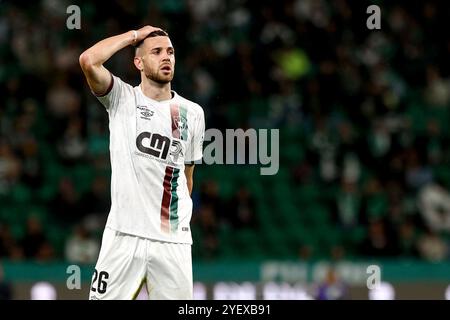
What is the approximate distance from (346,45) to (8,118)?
564 cm

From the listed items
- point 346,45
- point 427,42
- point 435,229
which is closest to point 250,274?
point 435,229

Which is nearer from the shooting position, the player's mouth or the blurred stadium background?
the player's mouth

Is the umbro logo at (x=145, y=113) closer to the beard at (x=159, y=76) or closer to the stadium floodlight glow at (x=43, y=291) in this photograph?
the beard at (x=159, y=76)

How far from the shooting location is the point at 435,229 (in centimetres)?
1603

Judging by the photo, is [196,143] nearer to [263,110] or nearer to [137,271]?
[137,271]

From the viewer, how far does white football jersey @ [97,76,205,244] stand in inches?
304

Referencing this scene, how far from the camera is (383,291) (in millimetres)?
14422

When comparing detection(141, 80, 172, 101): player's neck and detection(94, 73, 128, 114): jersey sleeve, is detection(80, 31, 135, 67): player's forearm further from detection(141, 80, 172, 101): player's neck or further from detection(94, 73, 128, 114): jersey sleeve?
detection(141, 80, 172, 101): player's neck

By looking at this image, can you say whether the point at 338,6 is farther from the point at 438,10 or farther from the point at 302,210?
the point at 302,210

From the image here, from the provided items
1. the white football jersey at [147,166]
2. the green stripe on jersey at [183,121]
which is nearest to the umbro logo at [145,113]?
the white football jersey at [147,166]

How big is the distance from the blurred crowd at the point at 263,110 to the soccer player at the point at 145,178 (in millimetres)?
6415

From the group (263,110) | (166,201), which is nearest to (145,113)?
(166,201)

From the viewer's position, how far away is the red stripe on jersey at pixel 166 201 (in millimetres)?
7746

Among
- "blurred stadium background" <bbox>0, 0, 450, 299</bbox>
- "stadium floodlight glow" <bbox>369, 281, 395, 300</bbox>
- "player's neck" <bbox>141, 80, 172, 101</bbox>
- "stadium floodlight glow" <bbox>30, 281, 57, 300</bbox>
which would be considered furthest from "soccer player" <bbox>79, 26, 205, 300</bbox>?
"stadium floodlight glow" <bbox>369, 281, 395, 300</bbox>
